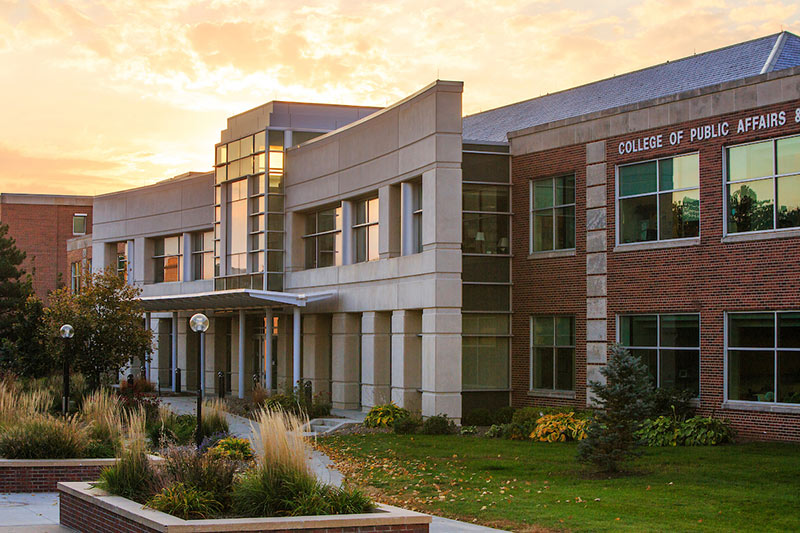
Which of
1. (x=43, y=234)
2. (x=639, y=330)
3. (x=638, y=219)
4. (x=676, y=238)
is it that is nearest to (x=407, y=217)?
(x=638, y=219)

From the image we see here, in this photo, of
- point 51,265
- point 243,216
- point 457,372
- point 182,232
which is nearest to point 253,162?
point 243,216

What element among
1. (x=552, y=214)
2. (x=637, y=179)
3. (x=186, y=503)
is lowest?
(x=186, y=503)

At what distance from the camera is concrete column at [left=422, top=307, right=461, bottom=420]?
2747cm

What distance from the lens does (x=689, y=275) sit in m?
24.5

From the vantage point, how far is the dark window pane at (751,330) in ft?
74.4

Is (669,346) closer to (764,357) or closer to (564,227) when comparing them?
(764,357)

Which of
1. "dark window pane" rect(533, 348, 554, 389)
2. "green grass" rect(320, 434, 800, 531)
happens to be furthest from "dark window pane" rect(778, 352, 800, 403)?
"dark window pane" rect(533, 348, 554, 389)

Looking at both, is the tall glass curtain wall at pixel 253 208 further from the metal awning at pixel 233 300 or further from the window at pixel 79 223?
the window at pixel 79 223

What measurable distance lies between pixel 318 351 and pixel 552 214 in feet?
39.1

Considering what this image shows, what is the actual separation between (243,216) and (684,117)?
21.4 m

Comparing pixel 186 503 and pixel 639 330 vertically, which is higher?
pixel 639 330

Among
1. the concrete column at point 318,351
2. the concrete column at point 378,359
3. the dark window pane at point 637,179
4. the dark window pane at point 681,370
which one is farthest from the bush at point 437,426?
the concrete column at point 318,351

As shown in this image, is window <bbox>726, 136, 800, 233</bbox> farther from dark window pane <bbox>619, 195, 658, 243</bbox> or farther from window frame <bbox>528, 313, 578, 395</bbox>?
window frame <bbox>528, 313, 578, 395</bbox>

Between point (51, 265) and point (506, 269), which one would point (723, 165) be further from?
point (51, 265)
